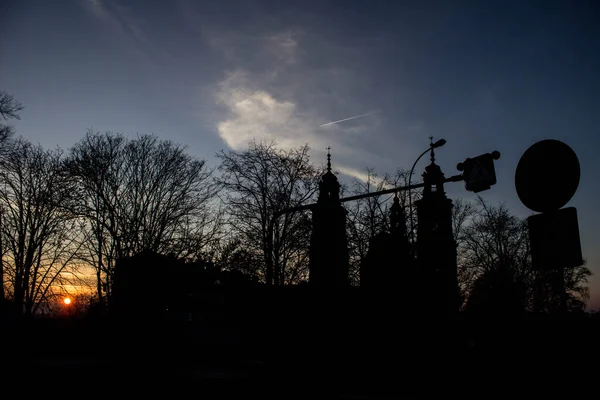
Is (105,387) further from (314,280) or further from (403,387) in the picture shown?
(314,280)

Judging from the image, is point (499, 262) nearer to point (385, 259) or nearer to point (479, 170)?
point (385, 259)

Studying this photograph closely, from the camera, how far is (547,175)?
3488 mm

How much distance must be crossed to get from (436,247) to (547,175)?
32.6 ft

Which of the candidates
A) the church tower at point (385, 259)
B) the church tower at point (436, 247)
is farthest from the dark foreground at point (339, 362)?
the church tower at point (385, 259)

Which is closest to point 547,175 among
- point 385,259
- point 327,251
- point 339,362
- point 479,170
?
point 479,170

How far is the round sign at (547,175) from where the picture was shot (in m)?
3.38

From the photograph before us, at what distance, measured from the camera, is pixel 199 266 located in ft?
116

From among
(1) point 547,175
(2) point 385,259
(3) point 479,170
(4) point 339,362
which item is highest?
(2) point 385,259

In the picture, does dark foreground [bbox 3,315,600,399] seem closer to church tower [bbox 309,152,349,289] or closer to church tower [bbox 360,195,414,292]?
church tower [bbox 309,152,349,289]

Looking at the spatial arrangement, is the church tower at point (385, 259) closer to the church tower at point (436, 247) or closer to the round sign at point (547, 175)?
the church tower at point (436, 247)

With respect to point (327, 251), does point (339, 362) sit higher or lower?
lower

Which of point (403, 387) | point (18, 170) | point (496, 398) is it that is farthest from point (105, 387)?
point (18, 170)

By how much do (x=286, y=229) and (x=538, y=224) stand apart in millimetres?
33795

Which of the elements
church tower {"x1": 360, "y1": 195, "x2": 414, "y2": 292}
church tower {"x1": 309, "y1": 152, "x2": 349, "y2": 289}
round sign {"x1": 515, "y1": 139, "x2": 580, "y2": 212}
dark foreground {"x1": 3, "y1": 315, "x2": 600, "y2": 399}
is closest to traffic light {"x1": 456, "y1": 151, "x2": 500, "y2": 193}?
dark foreground {"x1": 3, "y1": 315, "x2": 600, "y2": 399}
